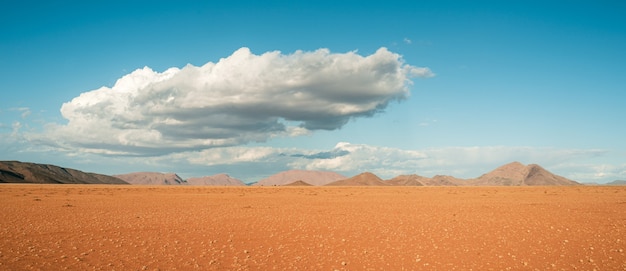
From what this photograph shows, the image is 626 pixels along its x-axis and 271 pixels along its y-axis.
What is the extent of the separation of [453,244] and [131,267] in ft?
36.5

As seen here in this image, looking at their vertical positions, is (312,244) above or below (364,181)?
below

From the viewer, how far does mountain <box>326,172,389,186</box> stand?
168 m

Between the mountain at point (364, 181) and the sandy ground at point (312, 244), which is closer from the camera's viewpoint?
the sandy ground at point (312, 244)

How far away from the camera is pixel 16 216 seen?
24094 millimetres

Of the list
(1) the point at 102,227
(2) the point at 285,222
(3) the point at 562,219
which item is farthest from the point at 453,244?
(1) the point at 102,227

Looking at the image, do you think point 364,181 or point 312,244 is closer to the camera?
point 312,244

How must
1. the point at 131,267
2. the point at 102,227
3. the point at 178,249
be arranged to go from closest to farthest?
the point at 131,267 < the point at 178,249 < the point at 102,227

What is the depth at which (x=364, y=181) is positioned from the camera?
172 metres

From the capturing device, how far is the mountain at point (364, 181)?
6634 inches

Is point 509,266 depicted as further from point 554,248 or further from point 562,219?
point 562,219

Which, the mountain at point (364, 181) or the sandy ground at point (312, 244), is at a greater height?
the mountain at point (364, 181)

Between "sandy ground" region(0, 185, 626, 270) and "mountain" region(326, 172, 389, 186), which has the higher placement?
"mountain" region(326, 172, 389, 186)

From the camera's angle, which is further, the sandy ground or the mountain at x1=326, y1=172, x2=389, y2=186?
the mountain at x1=326, y1=172, x2=389, y2=186

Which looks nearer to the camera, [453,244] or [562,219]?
[453,244]
